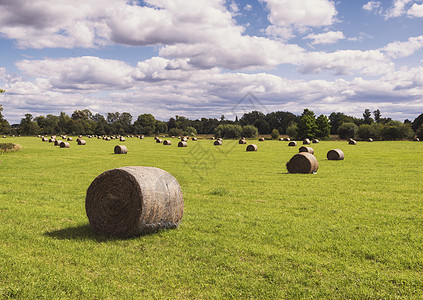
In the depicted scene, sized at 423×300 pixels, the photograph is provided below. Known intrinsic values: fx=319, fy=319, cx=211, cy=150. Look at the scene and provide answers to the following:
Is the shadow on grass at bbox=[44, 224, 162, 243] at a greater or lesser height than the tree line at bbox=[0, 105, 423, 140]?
lesser

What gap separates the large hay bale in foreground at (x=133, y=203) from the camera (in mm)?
8735

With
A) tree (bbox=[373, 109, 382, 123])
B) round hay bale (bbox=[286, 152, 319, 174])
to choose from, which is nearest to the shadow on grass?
round hay bale (bbox=[286, 152, 319, 174])

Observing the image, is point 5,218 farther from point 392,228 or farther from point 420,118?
point 420,118

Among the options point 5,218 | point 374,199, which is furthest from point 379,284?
point 5,218

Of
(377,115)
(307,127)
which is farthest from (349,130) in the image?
(377,115)

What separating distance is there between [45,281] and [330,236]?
7.06 meters

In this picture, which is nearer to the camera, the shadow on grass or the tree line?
the shadow on grass

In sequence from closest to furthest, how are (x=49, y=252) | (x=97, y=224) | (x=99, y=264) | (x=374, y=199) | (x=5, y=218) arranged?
1. (x=99, y=264)
2. (x=49, y=252)
3. (x=97, y=224)
4. (x=5, y=218)
5. (x=374, y=199)

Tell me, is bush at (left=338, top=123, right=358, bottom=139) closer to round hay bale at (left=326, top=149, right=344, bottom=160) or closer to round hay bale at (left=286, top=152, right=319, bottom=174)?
round hay bale at (left=326, top=149, right=344, bottom=160)

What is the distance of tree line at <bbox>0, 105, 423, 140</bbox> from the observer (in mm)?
101438

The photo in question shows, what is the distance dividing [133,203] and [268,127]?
145273mm

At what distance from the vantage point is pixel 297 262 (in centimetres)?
713

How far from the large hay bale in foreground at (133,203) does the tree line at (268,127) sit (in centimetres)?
4971

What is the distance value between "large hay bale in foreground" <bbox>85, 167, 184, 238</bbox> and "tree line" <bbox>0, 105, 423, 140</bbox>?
163ft
